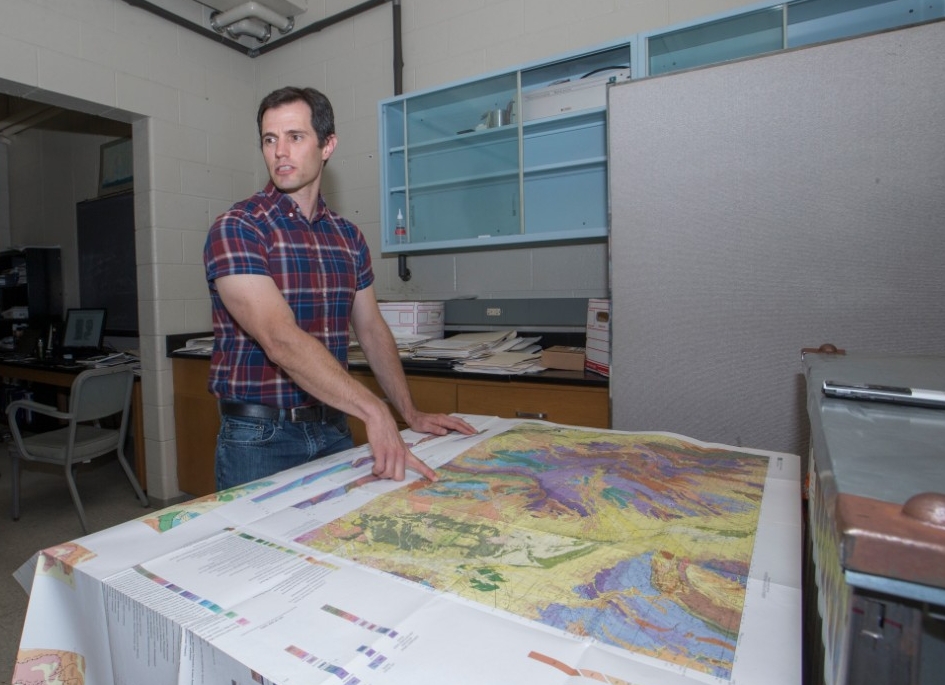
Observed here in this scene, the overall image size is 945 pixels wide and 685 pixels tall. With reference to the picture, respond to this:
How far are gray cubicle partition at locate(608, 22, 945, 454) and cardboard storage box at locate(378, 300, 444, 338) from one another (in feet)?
3.42

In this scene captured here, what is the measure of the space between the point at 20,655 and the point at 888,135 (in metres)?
1.92

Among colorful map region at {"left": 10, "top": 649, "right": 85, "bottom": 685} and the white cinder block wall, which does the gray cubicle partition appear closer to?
the white cinder block wall

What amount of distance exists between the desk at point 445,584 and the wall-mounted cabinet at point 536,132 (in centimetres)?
149

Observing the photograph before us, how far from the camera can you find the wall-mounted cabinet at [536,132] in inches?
74.0

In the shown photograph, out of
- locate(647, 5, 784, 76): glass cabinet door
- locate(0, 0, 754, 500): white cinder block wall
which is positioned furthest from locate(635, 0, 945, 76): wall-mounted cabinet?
locate(0, 0, 754, 500): white cinder block wall

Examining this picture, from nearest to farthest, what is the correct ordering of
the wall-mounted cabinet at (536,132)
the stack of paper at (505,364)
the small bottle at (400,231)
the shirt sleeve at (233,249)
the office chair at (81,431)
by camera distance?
the shirt sleeve at (233,249), the wall-mounted cabinet at (536,132), the stack of paper at (505,364), the small bottle at (400,231), the office chair at (81,431)

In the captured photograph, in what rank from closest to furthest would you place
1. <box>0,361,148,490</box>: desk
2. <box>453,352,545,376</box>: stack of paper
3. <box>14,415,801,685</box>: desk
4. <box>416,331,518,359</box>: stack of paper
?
<box>14,415,801,685</box>: desk → <box>453,352,545,376</box>: stack of paper → <box>416,331,518,359</box>: stack of paper → <box>0,361,148,490</box>: desk

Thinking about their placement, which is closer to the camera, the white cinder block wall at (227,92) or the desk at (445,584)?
the desk at (445,584)

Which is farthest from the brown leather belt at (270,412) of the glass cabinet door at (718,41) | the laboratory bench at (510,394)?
the glass cabinet door at (718,41)

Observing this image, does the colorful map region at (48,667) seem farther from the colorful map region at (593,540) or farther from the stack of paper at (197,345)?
the stack of paper at (197,345)

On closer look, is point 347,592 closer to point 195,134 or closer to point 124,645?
point 124,645

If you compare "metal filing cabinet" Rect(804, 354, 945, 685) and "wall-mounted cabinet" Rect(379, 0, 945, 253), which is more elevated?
"wall-mounted cabinet" Rect(379, 0, 945, 253)

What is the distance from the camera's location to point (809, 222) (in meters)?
1.47

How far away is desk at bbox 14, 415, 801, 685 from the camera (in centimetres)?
47
